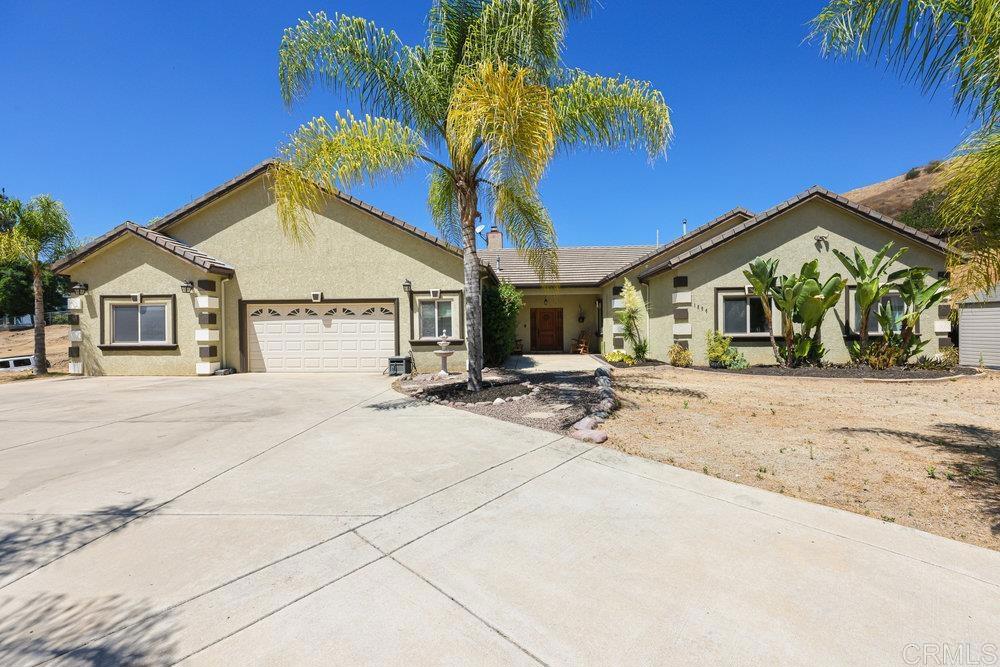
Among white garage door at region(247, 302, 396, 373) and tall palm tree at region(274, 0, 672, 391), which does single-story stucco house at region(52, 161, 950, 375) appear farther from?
tall palm tree at region(274, 0, 672, 391)

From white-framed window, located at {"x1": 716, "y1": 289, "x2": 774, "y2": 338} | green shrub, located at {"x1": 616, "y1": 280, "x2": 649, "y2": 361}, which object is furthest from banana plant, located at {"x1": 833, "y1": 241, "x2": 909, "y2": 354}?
green shrub, located at {"x1": 616, "y1": 280, "x2": 649, "y2": 361}

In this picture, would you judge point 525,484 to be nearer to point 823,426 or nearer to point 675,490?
point 675,490

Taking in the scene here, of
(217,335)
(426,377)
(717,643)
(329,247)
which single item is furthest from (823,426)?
(217,335)

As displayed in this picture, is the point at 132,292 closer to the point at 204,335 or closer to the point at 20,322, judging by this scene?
the point at 204,335

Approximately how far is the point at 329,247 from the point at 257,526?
11.2 metres

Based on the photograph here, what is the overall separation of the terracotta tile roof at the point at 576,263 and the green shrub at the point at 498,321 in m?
3.39

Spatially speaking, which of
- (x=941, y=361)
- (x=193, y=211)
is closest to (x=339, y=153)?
(x=193, y=211)

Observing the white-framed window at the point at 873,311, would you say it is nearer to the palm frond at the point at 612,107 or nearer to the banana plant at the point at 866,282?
the banana plant at the point at 866,282

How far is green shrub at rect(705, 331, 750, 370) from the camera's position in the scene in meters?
12.6

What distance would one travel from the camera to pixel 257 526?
325 cm

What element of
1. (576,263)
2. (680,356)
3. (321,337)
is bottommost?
(680,356)

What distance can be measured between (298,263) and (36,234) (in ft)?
30.9

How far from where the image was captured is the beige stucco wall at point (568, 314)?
20.0 m

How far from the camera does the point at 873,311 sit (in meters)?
12.6
